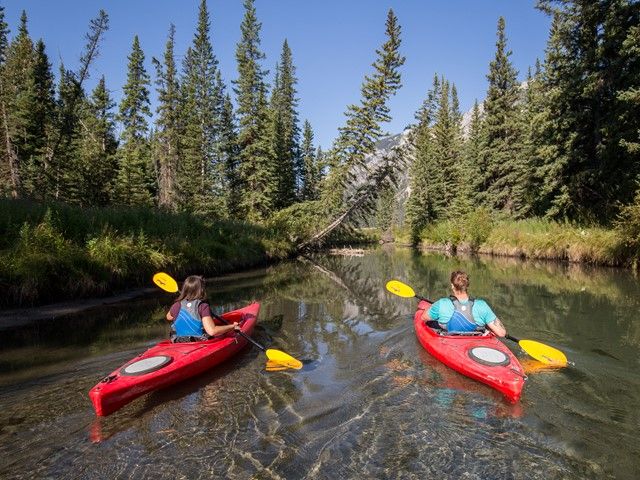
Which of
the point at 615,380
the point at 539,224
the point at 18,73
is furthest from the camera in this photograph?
the point at 18,73

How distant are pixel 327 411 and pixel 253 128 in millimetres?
32484

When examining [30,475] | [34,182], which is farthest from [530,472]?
[34,182]

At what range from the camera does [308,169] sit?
200ft

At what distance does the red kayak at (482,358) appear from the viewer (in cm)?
516

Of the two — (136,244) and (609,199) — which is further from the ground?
(609,199)

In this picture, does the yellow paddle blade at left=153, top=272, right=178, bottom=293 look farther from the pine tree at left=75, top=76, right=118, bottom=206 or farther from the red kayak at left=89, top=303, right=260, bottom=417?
the pine tree at left=75, top=76, right=118, bottom=206

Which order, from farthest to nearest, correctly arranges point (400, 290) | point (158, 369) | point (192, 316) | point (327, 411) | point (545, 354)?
point (400, 290) → point (192, 316) → point (545, 354) → point (158, 369) → point (327, 411)

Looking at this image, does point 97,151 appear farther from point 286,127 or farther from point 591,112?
point 591,112

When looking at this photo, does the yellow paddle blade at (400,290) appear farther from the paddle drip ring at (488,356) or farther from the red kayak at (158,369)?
the red kayak at (158,369)

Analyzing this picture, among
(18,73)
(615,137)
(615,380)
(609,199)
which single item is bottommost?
(615,380)

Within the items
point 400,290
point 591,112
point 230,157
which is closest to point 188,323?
point 400,290

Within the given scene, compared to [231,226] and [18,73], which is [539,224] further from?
[18,73]

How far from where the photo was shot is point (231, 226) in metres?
22.3

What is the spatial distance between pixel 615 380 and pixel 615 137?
718 inches
